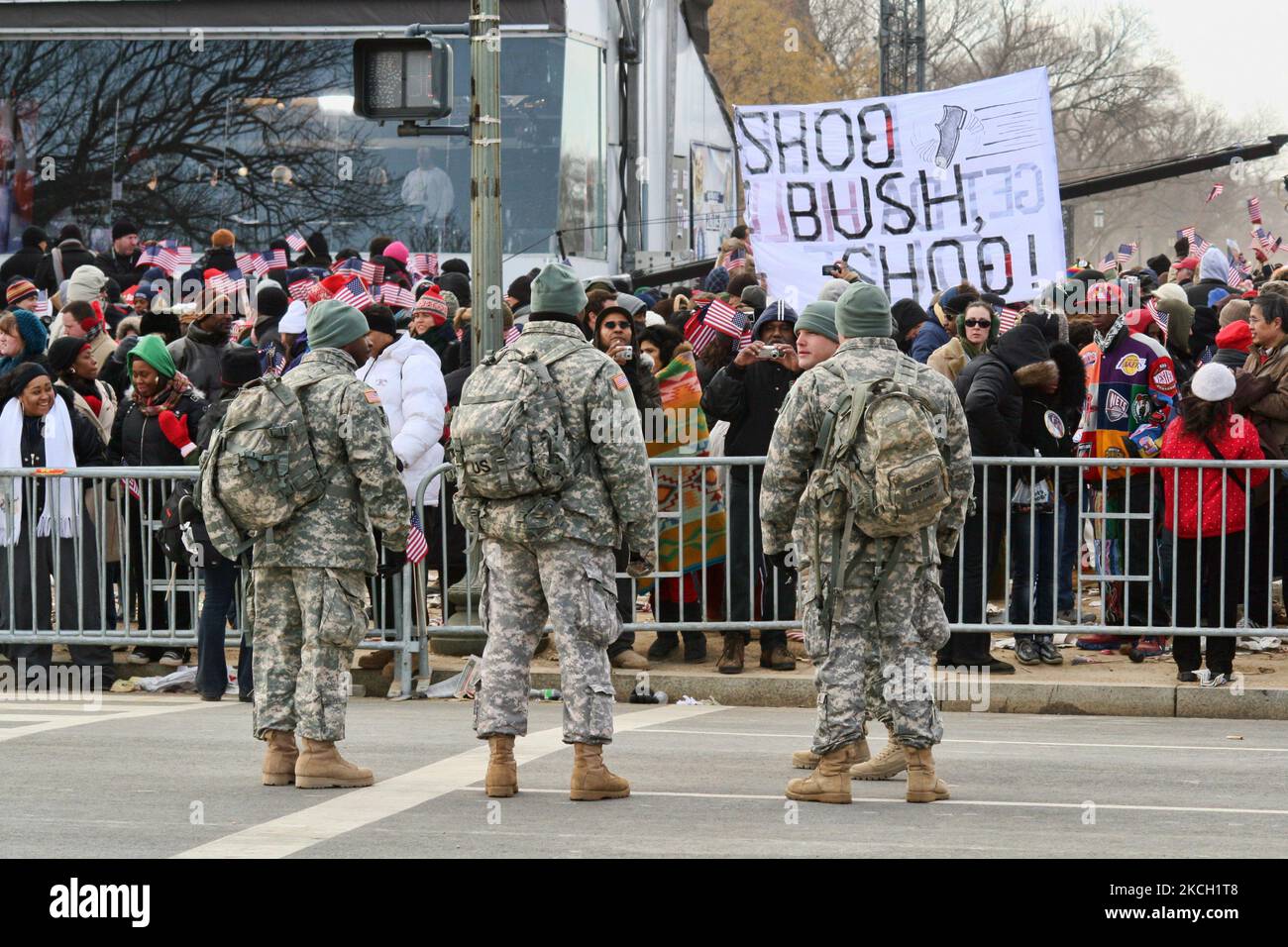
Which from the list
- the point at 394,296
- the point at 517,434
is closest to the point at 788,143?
the point at 394,296

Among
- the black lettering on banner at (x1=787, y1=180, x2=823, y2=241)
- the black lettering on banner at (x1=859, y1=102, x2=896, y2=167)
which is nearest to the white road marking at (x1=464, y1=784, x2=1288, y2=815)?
the black lettering on banner at (x1=787, y1=180, x2=823, y2=241)

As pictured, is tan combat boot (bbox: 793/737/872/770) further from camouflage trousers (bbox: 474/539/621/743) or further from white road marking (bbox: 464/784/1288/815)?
camouflage trousers (bbox: 474/539/621/743)

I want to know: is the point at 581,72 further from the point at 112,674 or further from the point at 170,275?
the point at 112,674

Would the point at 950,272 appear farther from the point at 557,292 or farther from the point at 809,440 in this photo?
the point at 557,292

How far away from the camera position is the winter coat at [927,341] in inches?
498

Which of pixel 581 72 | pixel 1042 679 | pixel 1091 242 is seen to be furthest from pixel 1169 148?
pixel 1042 679

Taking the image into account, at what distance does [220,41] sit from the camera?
2008 centimetres

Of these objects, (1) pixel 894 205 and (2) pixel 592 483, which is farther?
(1) pixel 894 205

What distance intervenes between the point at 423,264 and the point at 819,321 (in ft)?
36.0

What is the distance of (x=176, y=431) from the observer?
1172 centimetres

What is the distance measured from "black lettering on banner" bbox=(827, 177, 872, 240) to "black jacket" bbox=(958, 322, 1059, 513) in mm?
3352

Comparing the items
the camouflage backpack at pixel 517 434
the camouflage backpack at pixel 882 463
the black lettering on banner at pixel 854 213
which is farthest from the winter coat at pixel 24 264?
the camouflage backpack at pixel 882 463

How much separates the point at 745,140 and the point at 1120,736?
6700mm

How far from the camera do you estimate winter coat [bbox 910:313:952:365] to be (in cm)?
1265
